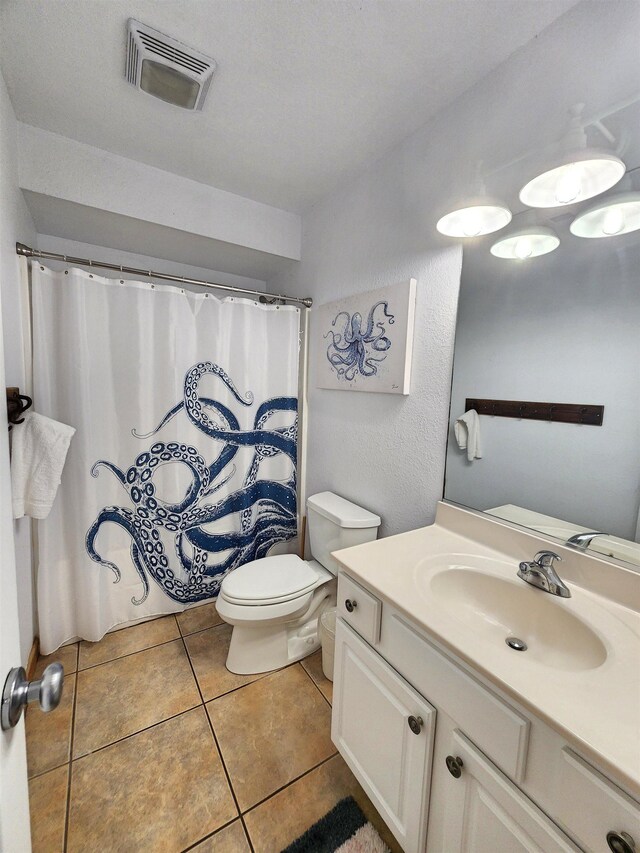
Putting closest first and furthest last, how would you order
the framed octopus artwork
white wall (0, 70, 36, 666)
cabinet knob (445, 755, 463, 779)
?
cabinet knob (445, 755, 463, 779), white wall (0, 70, 36, 666), the framed octopus artwork

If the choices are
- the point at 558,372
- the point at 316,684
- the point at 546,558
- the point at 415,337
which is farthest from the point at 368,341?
the point at 316,684

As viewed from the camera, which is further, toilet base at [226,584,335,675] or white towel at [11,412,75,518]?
toilet base at [226,584,335,675]

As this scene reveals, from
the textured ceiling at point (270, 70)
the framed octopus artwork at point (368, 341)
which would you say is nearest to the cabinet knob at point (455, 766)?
the framed octopus artwork at point (368, 341)

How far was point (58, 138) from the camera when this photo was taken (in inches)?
58.4

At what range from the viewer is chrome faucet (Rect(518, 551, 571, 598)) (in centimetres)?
91

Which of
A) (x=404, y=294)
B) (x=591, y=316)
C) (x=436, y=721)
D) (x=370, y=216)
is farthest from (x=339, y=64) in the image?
(x=436, y=721)

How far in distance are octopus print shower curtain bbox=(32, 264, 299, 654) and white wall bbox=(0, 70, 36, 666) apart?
9 centimetres

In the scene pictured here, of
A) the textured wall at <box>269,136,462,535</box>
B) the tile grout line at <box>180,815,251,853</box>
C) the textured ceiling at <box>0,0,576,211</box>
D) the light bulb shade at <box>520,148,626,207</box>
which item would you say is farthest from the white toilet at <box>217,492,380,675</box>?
the textured ceiling at <box>0,0,576,211</box>

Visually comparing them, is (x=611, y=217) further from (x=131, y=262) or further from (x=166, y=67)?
(x=131, y=262)

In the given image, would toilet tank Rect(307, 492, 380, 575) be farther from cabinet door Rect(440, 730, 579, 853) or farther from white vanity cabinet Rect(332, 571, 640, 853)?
cabinet door Rect(440, 730, 579, 853)

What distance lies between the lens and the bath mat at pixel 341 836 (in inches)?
39.9

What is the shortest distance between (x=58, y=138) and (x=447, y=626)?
2307mm

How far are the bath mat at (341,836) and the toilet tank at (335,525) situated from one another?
764 mm

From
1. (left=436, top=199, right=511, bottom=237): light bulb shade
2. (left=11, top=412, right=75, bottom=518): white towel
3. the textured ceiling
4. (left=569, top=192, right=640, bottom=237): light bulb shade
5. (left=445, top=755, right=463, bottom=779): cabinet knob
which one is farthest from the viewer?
(left=11, top=412, right=75, bottom=518): white towel
